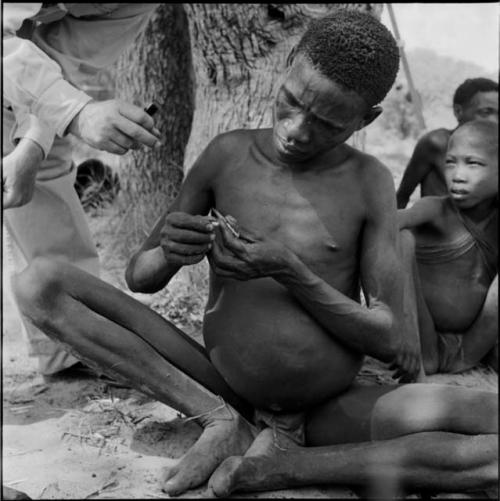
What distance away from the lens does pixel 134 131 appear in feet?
7.70

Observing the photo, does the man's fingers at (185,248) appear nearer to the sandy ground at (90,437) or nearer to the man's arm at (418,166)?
the sandy ground at (90,437)

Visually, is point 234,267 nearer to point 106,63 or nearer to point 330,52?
point 330,52

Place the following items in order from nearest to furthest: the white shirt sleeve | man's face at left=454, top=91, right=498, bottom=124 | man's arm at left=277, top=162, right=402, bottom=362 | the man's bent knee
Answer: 1. man's arm at left=277, top=162, right=402, bottom=362
2. the man's bent knee
3. the white shirt sleeve
4. man's face at left=454, top=91, right=498, bottom=124

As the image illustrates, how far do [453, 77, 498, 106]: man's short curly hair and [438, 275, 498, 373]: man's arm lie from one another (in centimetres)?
92

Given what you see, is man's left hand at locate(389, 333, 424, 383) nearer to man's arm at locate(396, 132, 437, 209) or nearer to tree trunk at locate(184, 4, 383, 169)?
man's arm at locate(396, 132, 437, 209)

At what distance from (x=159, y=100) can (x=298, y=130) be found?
2.63 meters

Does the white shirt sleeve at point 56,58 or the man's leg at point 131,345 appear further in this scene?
the white shirt sleeve at point 56,58

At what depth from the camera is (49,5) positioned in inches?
113

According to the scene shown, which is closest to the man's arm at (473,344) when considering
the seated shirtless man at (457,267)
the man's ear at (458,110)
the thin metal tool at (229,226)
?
the seated shirtless man at (457,267)

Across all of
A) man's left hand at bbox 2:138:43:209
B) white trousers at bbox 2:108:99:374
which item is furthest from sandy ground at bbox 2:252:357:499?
man's left hand at bbox 2:138:43:209

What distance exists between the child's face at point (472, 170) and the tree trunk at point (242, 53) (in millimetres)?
837

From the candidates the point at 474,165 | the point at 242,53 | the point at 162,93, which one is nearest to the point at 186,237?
the point at 474,165

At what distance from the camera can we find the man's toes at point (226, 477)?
2191mm

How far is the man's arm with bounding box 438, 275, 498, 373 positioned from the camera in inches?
126
